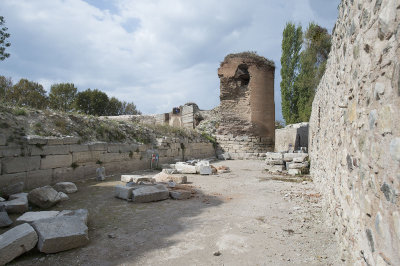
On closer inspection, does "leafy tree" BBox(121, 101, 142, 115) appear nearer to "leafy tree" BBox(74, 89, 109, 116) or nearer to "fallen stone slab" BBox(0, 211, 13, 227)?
"leafy tree" BBox(74, 89, 109, 116)

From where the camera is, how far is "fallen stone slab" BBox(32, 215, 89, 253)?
10.1 ft

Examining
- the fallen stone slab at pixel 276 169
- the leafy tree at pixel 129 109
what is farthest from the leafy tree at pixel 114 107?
the fallen stone slab at pixel 276 169

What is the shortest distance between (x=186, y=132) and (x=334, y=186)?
11.8 metres

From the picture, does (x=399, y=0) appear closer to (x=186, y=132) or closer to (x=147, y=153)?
(x=147, y=153)

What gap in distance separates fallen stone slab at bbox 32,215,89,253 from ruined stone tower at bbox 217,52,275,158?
13.6 metres

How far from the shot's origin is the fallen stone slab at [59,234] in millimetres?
3080

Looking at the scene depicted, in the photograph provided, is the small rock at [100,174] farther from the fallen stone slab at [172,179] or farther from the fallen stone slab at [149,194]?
the fallen stone slab at [149,194]

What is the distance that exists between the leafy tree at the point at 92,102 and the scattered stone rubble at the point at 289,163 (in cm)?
3173

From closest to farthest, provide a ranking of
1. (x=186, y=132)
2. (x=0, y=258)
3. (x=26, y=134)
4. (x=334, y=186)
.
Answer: (x=0, y=258)
(x=334, y=186)
(x=26, y=134)
(x=186, y=132)

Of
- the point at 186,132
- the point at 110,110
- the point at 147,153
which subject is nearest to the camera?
the point at 147,153

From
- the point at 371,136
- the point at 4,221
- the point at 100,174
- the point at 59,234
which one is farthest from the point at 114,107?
the point at 371,136

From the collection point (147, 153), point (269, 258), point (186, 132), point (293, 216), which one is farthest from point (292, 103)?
point (269, 258)

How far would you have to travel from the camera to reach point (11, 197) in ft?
16.5

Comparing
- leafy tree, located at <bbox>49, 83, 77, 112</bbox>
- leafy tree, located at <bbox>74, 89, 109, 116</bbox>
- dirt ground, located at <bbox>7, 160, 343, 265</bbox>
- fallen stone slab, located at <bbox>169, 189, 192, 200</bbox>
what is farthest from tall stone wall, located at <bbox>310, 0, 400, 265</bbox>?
leafy tree, located at <bbox>74, 89, 109, 116</bbox>
